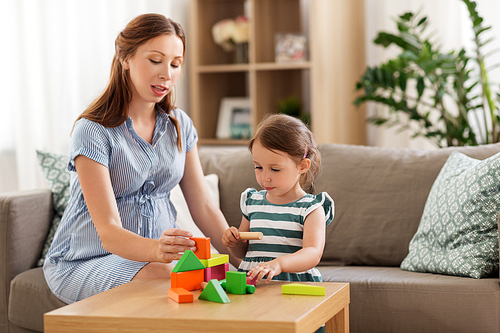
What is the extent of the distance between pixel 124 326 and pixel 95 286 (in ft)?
1.64

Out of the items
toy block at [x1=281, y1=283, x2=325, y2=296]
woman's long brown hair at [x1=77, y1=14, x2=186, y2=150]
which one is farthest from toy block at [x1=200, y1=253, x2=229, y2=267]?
woman's long brown hair at [x1=77, y1=14, x2=186, y2=150]

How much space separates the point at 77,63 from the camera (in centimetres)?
279

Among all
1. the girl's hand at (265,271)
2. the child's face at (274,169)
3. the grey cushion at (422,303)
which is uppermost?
the child's face at (274,169)

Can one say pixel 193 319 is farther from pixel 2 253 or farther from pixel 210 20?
pixel 210 20

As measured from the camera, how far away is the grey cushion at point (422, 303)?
5.10 ft

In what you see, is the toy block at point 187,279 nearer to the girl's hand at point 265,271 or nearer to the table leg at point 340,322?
the girl's hand at point 265,271

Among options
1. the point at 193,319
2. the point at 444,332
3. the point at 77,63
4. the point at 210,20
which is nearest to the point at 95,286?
the point at 193,319

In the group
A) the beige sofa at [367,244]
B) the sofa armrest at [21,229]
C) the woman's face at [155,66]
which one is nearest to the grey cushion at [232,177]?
the beige sofa at [367,244]

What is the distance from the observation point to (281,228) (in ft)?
4.39

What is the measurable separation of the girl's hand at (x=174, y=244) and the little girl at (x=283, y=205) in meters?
0.13

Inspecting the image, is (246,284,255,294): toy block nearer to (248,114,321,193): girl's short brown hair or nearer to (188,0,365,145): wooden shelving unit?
(248,114,321,193): girl's short brown hair

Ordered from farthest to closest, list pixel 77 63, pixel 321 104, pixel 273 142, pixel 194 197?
1. pixel 321 104
2. pixel 77 63
3. pixel 194 197
4. pixel 273 142

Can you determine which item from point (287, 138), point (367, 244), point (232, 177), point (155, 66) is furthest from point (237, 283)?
point (232, 177)

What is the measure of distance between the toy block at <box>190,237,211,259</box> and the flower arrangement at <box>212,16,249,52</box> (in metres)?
2.31
